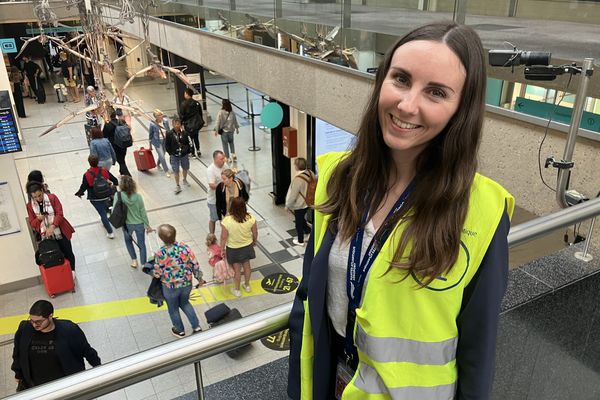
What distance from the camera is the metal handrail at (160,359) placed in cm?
120

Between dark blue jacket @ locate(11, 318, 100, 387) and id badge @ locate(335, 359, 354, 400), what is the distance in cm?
335

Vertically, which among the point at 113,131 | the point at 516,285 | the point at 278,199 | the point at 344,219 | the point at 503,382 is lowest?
the point at 278,199

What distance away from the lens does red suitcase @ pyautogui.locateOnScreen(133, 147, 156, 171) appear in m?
12.2

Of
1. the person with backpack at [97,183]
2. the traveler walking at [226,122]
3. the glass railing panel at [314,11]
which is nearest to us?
the glass railing panel at [314,11]

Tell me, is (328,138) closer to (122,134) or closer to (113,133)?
(122,134)

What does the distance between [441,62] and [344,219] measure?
18.2 inches

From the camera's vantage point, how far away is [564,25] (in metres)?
4.93

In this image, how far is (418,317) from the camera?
119 cm

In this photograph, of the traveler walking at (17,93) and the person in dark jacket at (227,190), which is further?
the traveler walking at (17,93)

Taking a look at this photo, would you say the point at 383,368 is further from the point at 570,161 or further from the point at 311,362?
the point at 570,161

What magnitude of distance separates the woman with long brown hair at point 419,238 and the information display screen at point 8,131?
23.5 feet

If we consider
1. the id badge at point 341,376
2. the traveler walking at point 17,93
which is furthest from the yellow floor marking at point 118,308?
the traveler walking at point 17,93

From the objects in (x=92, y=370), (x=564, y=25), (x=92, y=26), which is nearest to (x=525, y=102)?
(x=564, y=25)

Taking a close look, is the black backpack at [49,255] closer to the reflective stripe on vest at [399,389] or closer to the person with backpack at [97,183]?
the person with backpack at [97,183]
